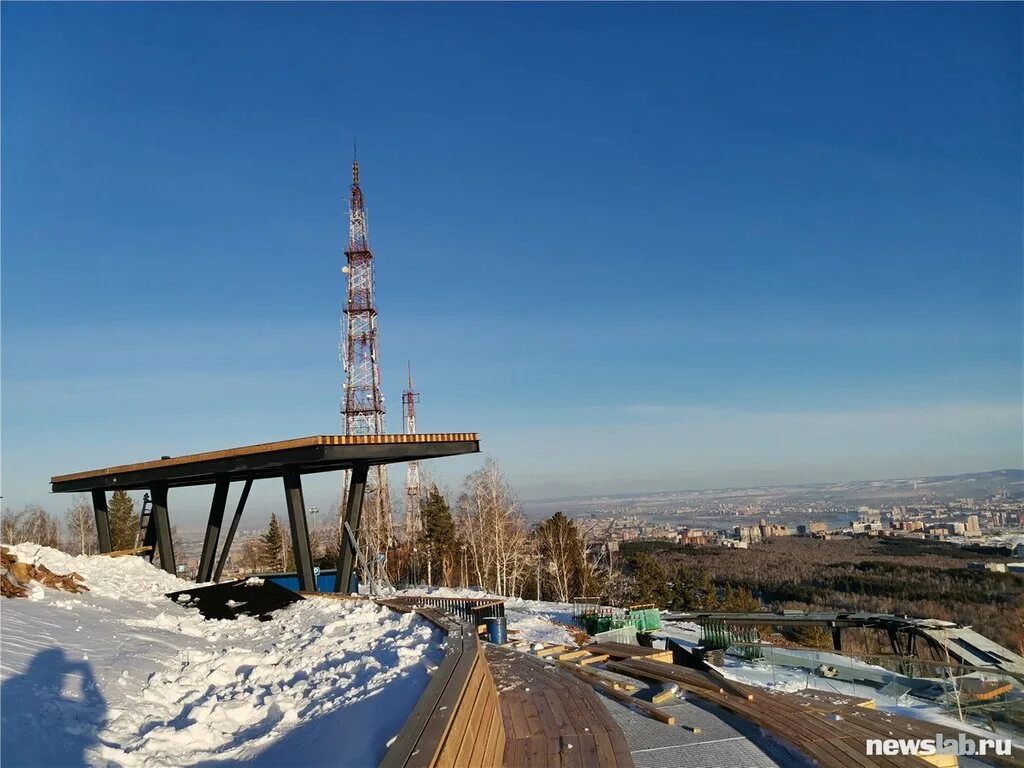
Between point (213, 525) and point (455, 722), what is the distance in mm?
17056

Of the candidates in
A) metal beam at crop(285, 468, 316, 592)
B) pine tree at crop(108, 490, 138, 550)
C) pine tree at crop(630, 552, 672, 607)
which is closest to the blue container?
metal beam at crop(285, 468, 316, 592)

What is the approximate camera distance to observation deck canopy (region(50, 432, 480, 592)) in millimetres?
13141

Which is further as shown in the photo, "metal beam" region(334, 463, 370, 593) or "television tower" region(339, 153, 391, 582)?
"television tower" region(339, 153, 391, 582)

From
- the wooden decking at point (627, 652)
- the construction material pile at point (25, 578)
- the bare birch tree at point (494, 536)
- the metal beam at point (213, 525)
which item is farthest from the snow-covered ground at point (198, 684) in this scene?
the bare birch tree at point (494, 536)

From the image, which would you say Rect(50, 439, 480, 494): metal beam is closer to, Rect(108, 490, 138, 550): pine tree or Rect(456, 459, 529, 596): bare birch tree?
Rect(456, 459, 529, 596): bare birch tree

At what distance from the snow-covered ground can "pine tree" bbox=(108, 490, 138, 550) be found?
36.5m

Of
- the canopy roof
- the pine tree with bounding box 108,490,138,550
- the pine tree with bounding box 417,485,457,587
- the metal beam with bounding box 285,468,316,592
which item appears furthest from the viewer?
the pine tree with bounding box 108,490,138,550

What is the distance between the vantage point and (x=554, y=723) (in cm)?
591

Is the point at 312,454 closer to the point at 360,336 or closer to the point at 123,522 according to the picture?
the point at 360,336

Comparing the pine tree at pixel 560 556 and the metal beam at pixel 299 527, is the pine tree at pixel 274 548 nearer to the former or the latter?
the pine tree at pixel 560 556

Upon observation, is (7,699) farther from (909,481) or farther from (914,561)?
(909,481)

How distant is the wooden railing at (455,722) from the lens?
3.36 m

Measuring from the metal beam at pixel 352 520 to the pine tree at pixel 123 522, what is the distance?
33823mm

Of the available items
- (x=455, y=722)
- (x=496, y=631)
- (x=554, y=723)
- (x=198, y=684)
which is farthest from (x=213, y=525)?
(x=455, y=722)
